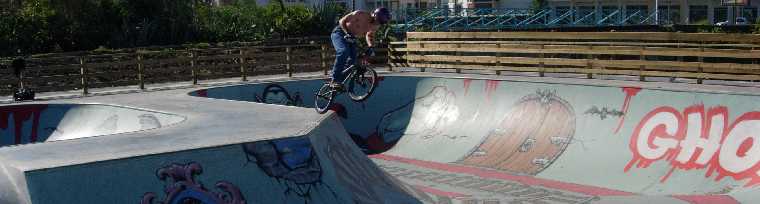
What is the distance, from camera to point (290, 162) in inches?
376

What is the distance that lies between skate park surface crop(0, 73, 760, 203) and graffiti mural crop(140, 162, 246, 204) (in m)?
0.01

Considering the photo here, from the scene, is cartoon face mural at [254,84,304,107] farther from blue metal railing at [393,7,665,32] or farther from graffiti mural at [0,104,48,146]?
blue metal railing at [393,7,665,32]

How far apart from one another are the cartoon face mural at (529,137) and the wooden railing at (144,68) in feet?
26.4

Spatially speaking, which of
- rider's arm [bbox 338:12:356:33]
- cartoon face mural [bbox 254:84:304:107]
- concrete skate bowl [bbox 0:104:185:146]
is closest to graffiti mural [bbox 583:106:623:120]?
rider's arm [bbox 338:12:356:33]

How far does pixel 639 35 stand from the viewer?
1817 centimetres

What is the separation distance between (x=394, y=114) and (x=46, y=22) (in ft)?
53.6

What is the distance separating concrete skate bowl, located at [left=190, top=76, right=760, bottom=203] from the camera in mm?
13070

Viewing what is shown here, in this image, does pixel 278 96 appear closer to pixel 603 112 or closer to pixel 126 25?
pixel 603 112

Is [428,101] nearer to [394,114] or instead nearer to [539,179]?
[394,114]

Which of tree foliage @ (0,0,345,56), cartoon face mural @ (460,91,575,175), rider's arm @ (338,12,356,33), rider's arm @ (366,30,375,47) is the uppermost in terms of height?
tree foliage @ (0,0,345,56)

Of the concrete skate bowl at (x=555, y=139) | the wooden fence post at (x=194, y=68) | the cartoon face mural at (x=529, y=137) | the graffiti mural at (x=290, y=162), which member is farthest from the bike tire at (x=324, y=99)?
the wooden fence post at (x=194, y=68)

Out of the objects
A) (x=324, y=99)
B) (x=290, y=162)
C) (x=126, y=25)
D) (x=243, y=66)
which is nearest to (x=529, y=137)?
(x=324, y=99)

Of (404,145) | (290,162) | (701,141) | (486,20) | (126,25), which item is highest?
(486,20)

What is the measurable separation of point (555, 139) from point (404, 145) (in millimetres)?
3824
